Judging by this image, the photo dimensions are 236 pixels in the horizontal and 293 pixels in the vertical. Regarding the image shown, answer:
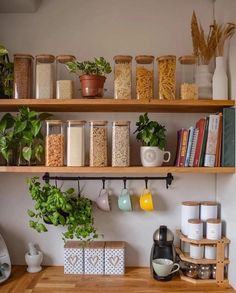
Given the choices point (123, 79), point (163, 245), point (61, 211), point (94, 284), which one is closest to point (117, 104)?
point (123, 79)

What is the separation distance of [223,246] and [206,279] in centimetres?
20

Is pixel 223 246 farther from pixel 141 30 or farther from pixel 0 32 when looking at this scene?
pixel 0 32

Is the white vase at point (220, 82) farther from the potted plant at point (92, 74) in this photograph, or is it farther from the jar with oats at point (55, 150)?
the jar with oats at point (55, 150)

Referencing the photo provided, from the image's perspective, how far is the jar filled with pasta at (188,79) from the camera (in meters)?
1.62

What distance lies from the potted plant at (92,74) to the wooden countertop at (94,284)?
97cm

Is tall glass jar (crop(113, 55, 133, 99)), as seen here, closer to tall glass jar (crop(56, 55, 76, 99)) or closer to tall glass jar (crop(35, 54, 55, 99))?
tall glass jar (crop(56, 55, 76, 99))

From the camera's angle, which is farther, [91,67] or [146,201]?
[146,201]

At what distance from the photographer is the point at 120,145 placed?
1.63m

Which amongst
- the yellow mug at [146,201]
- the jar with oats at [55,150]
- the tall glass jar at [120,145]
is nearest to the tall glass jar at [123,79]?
the tall glass jar at [120,145]

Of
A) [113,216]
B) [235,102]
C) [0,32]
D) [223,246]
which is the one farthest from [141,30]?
[223,246]

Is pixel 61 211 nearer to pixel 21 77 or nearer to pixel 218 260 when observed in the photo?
pixel 21 77

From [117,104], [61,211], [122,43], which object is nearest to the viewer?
[117,104]

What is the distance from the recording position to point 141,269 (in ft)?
6.02

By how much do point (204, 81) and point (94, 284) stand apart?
3.93 feet
